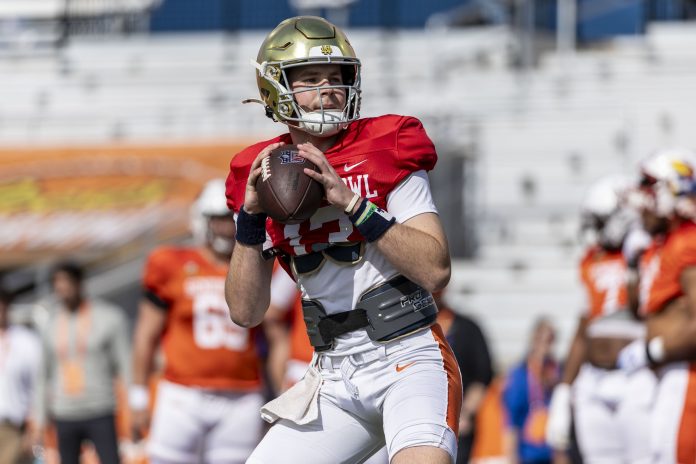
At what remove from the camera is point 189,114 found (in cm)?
1723

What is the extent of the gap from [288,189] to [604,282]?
4.08 meters

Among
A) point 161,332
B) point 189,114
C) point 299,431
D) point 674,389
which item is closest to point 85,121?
point 189,114

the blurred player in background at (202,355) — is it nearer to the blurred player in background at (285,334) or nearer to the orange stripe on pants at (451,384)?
the blurred player in background at (285,334)

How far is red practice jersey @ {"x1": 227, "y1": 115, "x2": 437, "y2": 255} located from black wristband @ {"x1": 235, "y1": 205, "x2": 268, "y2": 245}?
6 cm

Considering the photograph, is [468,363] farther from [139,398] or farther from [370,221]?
[370,221]

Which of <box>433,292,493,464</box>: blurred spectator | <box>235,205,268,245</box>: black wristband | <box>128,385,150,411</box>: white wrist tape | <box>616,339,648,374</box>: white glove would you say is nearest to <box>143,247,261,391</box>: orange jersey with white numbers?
<box>128,385,150,411</box>: white wrist tape

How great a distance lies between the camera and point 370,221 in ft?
13.1

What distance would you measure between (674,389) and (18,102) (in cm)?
1409

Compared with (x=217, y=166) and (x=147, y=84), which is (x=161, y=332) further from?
(x=147, y=84)

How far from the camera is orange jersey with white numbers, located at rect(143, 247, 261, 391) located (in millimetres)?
7250

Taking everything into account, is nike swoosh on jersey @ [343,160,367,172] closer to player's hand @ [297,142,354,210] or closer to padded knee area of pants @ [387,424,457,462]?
player's hand @ [297,142,354,210]

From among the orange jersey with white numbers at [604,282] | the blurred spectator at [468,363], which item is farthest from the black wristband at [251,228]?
the blurred spectator at [468,363]

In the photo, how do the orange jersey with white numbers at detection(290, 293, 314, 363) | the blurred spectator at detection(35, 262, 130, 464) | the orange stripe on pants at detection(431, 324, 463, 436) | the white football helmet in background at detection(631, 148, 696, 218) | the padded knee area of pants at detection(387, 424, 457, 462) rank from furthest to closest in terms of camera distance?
the blurred spectator at detection(35, 262, 130, 464) < the orange jersey with white numbers at detection(290, 293, 314, 363) < the white football helmet in background at detection(631, 148, 696, 218) < the orange stripe on pants at detection(431, 324, 463, 436) < the padded knee area of pants at detection(387, 424, 457, 462)

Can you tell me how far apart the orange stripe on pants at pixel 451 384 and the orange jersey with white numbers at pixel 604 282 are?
134 inches
